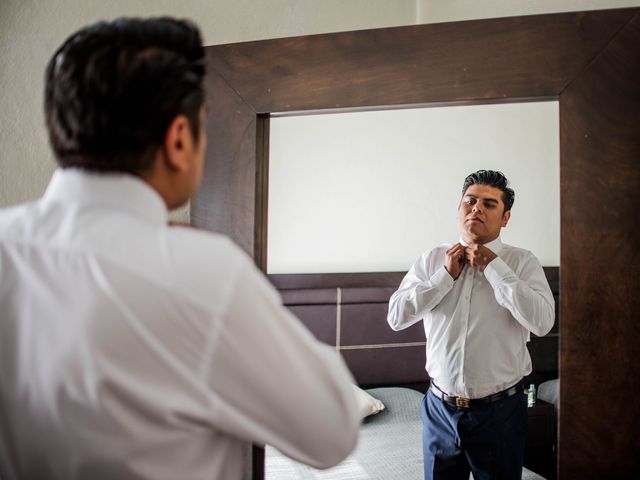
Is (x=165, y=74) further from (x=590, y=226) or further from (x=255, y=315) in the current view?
(x=590, y=226)

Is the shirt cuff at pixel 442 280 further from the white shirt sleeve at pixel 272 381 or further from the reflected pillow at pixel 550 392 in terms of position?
the white shirt sleeve at pixel 272 381

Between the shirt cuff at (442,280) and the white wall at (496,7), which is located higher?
the white wall at (496,7)

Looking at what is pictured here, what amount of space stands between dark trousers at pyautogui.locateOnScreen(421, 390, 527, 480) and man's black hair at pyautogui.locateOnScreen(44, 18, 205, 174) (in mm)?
910

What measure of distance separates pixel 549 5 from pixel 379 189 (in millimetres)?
747

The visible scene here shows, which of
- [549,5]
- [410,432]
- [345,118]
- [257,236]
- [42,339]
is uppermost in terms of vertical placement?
[549,5]

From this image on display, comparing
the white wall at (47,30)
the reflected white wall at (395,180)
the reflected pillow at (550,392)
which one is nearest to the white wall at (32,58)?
the white wall at (47,30)

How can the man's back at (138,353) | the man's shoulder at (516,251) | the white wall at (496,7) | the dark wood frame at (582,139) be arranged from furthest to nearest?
the white wall at (496,7) < the man's shoulder at (516,251) < the dark wood frame at (582,139) < the man's back at (138,353)

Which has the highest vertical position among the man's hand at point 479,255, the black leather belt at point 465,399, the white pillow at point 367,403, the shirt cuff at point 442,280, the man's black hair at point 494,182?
the man's black hair at point 494,182

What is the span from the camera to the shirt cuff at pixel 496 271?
111cm

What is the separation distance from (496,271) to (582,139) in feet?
1.03

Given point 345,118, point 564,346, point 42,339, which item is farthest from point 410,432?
point 42,339

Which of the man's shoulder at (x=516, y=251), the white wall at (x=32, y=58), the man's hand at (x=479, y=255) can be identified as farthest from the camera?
the white wall at (x=32, y=58)

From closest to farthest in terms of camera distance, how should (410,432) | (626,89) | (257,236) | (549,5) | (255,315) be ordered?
(255,315) → (626,89) → (257,236) → (410,432) → (549,5)

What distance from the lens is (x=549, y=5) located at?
4.62ft
